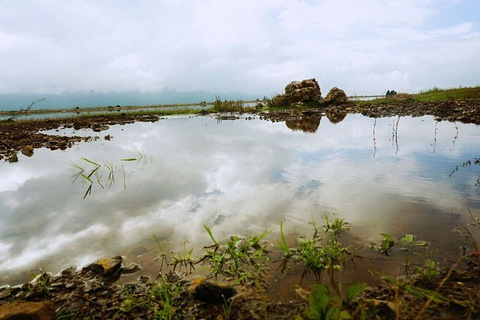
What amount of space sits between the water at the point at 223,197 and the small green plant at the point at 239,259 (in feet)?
1.08

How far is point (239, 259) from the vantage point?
133 inches

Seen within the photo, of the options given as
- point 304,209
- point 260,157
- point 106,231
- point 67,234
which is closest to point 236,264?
point 304,209

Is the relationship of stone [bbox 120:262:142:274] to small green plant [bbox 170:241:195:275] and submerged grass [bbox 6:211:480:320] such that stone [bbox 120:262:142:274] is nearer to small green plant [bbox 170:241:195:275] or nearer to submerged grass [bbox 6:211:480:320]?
submerged grass [bbox 6:211:480:320]

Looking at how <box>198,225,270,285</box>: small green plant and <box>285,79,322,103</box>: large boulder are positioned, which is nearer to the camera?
<box>198,225,270,285</box>: small green plant

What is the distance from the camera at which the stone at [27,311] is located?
2.20 metres

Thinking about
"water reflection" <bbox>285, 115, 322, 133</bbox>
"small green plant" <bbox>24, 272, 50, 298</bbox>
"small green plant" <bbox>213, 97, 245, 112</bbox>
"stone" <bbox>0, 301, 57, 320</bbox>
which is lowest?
"small green plant" <bbox>24, 272, 50, 298</bbox>

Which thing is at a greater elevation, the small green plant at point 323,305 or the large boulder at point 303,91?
the large boulder at point 303,91

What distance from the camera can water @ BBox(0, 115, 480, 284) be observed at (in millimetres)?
3918

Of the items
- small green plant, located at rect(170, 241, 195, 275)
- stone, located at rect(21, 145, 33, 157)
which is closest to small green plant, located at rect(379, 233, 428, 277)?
small green plant, located at rect(170, 241, 195, 275)

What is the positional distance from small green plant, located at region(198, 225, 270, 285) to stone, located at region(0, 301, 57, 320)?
62.3 inches

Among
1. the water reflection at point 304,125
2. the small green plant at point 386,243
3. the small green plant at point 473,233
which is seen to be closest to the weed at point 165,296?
the small green plant at point 386,243

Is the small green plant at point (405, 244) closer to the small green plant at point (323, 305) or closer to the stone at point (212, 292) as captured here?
the small green plant at point (323, 305)

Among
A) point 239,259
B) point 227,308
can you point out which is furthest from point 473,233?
point 227,308

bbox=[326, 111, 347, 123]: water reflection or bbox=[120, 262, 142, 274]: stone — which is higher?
bbox=[326, 111, 347, 123]: water reflection
